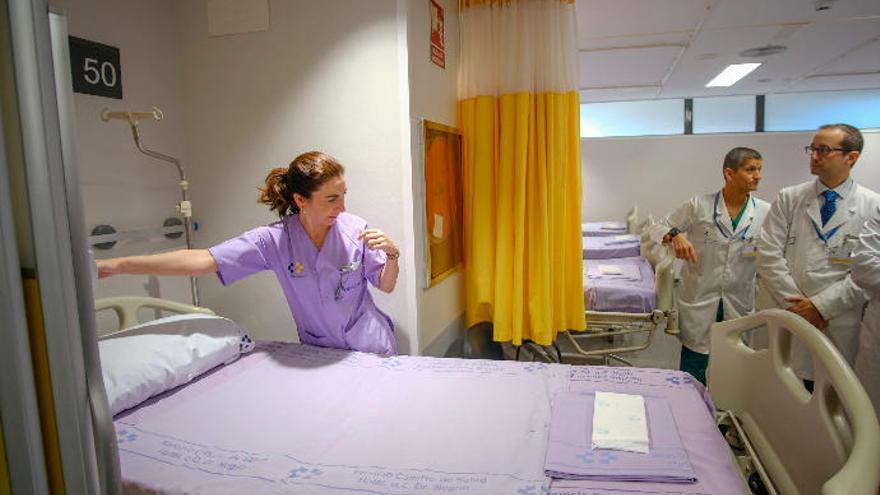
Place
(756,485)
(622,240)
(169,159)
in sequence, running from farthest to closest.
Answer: (622,240) < (169,159) < (756,485)

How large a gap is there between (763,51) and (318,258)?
4.18 m

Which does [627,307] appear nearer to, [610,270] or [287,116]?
[610,270]

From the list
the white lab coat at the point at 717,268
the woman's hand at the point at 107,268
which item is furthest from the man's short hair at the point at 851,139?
the woman's hand at the point at 107,268

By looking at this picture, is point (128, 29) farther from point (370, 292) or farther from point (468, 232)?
point (468, 232)

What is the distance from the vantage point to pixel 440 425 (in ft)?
4.92

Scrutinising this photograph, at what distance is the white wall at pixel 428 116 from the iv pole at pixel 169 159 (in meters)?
0.90

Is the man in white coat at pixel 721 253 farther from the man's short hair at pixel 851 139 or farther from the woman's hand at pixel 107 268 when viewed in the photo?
the woman's hand at pixel 107 268

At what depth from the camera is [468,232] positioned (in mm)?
2834

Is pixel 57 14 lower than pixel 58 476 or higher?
higher

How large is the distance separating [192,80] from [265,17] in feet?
1.42

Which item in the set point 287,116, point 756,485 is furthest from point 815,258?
point 287,116

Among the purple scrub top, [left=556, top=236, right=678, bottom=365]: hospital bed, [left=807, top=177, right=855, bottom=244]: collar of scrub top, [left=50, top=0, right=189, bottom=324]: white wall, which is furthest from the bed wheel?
[left=50, top=0, right=189, bottom=324]: white wall

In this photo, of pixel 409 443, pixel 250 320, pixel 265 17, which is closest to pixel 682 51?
pixel 265 17

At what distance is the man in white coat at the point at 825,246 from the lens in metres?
2.37
